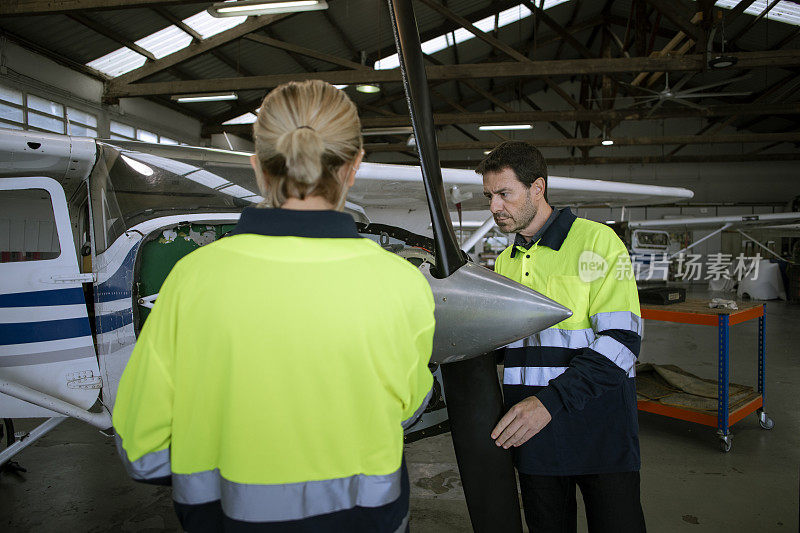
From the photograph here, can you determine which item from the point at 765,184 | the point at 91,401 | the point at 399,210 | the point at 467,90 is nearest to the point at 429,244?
the point at 91,401

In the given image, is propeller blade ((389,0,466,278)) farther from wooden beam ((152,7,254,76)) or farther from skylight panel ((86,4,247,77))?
skylight panel ((86,4,247,77))

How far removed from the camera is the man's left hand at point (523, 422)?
4.89ft

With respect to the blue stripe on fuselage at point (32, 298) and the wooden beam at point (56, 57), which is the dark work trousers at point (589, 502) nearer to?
the blue stripe on fuselage at point (32, 298)

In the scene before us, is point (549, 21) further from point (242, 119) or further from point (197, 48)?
point (242, 119)

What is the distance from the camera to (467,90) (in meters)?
19.7

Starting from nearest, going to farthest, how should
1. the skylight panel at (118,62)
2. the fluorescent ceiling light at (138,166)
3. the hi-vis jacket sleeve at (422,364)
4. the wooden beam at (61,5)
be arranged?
the hi-vis jacket sleeve at (422,364)
the fluorescent ceiling light at (138,166)
the wooden beam at (61,5)
the skylight panel at (118,62)

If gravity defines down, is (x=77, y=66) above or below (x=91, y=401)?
above

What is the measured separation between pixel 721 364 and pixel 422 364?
376 cm

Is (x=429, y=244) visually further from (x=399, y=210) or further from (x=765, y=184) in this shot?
(x=765, y=184)

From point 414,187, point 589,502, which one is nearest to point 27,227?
point 414,187

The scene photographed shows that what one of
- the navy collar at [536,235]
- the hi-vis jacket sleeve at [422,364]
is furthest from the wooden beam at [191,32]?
the hi-vis jacket sleeve at [422,364]

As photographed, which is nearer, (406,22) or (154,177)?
(406,22)

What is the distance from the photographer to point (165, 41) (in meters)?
10.7

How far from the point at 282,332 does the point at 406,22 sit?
1.01 meters
